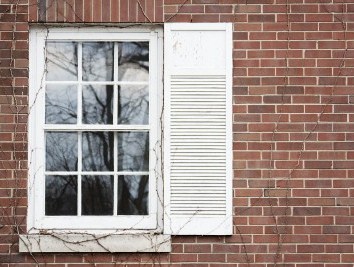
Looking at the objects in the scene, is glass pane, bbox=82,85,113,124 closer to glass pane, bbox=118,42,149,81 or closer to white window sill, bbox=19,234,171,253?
glass pane, bbox=118,42,149,81

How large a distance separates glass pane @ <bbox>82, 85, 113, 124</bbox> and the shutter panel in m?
0.50

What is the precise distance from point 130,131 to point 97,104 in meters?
0.36

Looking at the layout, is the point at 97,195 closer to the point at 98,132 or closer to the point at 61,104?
the point at 98,132

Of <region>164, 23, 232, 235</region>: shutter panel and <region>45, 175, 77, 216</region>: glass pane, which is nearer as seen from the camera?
<region>164, 23, 232, 235</region>: shutter panel

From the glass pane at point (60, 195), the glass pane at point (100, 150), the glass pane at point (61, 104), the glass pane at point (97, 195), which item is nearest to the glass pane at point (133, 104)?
the glass pane at point (100, 150)

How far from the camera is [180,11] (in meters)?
8.45

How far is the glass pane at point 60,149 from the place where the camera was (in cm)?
852

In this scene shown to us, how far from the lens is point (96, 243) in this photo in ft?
27.3

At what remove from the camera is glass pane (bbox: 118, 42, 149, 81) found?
8.56 metres

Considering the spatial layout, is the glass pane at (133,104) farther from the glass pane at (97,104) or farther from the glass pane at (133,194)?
the glass pane at (133,194)

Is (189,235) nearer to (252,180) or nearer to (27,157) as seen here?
(252,180)

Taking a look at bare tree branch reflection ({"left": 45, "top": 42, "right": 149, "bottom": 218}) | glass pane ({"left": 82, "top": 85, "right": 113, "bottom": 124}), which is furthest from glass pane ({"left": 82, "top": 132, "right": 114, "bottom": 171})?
glass pane ({"left": 82, "top": 85, "right": 113, "bottom": 124})

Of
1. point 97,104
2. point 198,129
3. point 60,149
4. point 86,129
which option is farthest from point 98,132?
point 198,129

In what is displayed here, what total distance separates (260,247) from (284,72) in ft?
4.83
